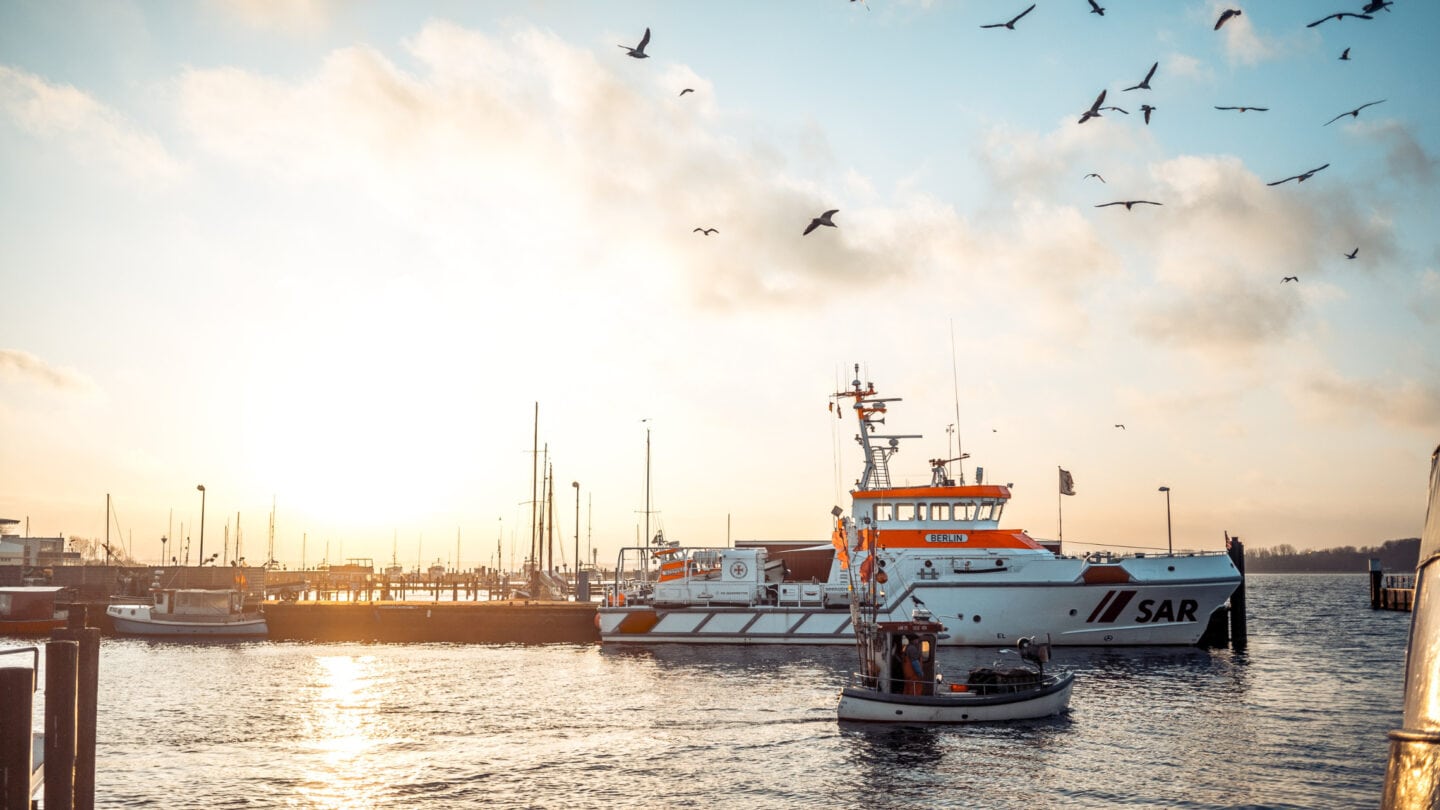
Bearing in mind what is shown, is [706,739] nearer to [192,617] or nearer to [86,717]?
[86,717]

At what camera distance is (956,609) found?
46.3m

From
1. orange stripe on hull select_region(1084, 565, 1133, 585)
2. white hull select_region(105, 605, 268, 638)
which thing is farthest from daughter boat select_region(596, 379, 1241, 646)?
white hull select_region(105, 605, 268, 638)

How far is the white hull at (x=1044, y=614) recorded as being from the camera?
152 feet

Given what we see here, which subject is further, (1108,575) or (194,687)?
(1108,575)

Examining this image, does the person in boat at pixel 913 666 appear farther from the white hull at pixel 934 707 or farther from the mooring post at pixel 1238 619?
the mooring post at pixel 1238 619

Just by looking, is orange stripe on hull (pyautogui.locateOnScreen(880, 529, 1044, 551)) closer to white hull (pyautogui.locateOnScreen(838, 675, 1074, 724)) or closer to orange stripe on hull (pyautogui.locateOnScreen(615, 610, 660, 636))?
orange stripe on hull (pyautogui.locateOnScreen(615, 610, 660, 636))

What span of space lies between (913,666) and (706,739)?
5.94 m

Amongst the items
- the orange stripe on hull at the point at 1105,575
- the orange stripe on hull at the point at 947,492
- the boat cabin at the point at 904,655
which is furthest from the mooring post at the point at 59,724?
the orange stripe on hull at the point at 1105,575

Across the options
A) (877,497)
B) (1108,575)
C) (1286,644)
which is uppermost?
(877,497)

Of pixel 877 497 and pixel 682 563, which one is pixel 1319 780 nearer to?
pixel 877 497

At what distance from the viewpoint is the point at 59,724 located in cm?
1042

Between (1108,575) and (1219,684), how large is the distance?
9844 millimetres

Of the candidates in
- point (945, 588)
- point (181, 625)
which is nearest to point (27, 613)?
point (181, 625)

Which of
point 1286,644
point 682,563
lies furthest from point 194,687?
point 1286,644
